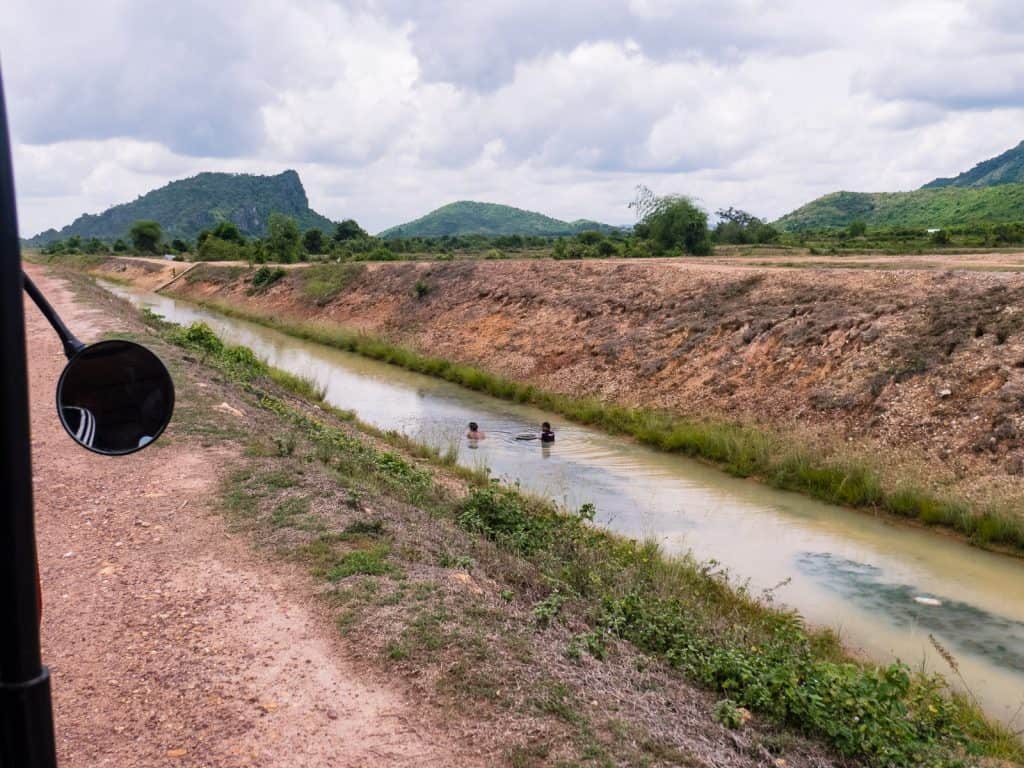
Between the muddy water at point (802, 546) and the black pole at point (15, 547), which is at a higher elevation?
the black pole at point (15, 547)

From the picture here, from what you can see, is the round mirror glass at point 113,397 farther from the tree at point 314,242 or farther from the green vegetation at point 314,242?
the tree at point 314,242

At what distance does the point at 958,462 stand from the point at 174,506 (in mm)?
11124

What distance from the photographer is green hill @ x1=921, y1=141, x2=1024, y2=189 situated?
11531 centimetres

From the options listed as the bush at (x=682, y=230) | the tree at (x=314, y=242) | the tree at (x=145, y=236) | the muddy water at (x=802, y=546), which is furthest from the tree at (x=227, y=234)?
the muddy water at (x=802, y=546)

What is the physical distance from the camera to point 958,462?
42.5ft

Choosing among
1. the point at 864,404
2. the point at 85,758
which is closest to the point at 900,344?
the point at 864,404

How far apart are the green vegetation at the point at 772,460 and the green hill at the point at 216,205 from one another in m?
159

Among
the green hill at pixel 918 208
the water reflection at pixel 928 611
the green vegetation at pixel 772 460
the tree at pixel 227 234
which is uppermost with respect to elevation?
the green hill at pixel 918 208

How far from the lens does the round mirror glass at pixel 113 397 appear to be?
2410mm

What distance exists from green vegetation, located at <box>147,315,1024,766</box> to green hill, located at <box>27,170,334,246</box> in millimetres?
169704

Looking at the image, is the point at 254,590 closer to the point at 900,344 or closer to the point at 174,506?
the point at 174,506

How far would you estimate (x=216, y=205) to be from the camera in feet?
586

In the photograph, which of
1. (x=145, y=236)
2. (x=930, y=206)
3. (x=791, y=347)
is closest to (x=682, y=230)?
(x=791, y=347)

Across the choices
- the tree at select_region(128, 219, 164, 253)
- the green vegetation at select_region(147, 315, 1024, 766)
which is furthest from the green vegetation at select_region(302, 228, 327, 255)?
the green vegetation at select_region(147, 315, 1024, 766)
